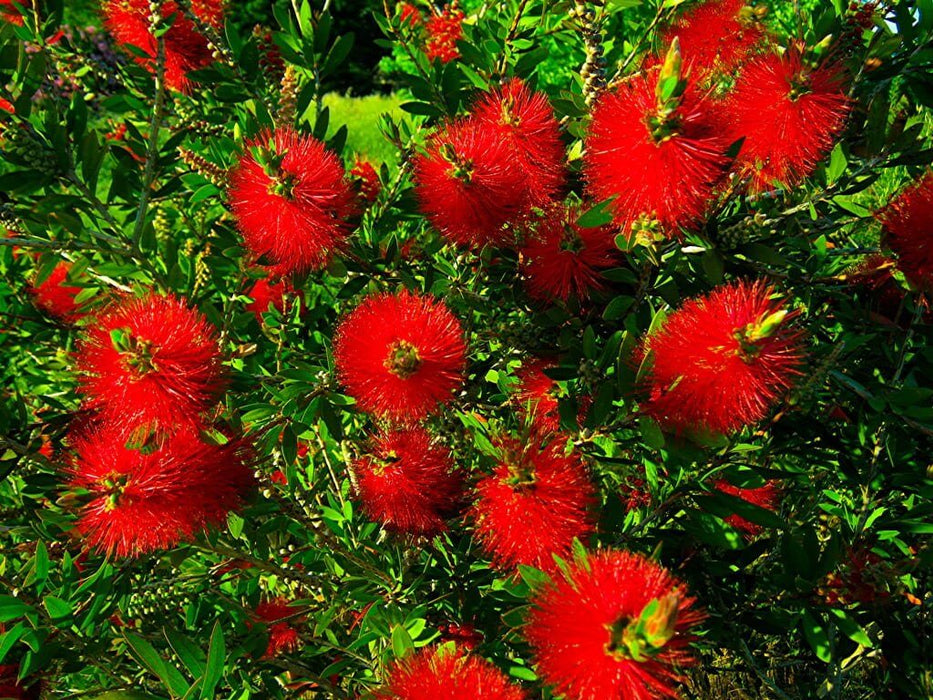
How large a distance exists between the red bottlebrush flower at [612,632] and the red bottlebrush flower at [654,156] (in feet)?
1.40

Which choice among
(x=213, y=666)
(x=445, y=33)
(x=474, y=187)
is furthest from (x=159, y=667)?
(x=445, y=33)

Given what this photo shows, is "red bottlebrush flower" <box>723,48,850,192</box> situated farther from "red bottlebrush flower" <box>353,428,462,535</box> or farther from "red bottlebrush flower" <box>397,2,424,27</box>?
"red bottlebrush flower" <box>397,2,424,27</box>

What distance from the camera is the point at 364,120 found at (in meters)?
8.34

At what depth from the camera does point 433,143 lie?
1178 millimetres

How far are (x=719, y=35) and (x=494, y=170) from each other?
21.0 inches

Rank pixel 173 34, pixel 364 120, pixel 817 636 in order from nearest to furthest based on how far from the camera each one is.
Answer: pixel 817 636 → pixel 173 34 → pixel 364 120

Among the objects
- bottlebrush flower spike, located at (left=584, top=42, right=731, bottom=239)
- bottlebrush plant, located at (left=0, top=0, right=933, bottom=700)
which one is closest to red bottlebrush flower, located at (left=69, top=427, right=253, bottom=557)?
bottlebrush plant, located at (left=0, top=0, right=933, bottom=700)

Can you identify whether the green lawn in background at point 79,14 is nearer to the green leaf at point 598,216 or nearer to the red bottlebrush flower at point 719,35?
the red bottlebrush flower at point 719,35

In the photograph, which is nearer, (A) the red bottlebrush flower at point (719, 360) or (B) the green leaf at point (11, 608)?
(A) the red bottlebrush flower at point (719, 360)

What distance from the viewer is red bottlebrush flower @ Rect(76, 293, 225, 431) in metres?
0.87

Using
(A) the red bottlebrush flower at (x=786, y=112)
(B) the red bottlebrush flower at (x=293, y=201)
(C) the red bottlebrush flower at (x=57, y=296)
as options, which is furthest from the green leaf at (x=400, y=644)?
(C) the red bottlebrush flower at (x=57, y=296)

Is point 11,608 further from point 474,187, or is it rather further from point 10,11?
point 10,11

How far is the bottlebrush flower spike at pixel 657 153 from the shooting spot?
0.84 meters

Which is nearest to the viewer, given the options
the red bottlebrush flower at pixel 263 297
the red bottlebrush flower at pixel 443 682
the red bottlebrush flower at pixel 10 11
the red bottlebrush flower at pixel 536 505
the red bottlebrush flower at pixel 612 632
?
the red bottlebrush flower at pixel 612 632
